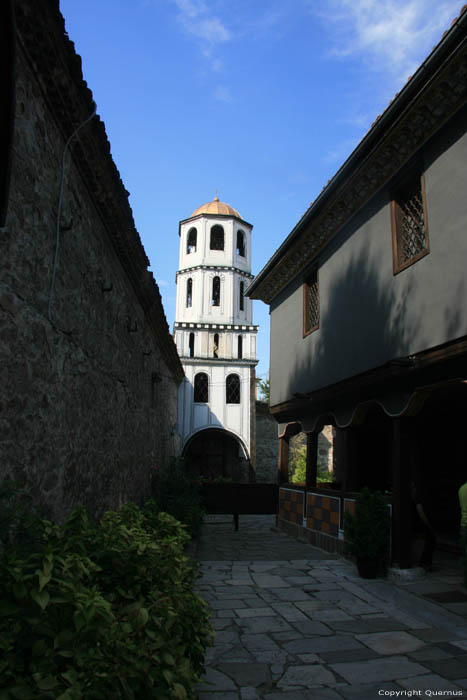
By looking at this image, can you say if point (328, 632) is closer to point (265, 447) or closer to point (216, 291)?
point (265, 447)

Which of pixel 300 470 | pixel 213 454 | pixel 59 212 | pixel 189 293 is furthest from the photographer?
pixel 189 293

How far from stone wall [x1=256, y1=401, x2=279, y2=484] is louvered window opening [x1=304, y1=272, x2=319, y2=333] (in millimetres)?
17891

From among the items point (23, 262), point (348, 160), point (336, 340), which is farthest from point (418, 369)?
point (23, 262)

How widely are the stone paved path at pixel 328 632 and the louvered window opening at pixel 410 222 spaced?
13.8ft

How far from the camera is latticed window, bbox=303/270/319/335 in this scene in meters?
10.6

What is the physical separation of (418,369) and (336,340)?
2685 millimetres

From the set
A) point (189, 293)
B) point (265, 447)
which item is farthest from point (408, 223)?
point (189, 293)

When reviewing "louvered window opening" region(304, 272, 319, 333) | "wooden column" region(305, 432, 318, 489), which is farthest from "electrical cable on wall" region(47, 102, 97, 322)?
"wooden column" region(305, 432, 318, 489)

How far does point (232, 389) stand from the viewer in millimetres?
28062

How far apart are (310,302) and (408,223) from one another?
12.5 ft

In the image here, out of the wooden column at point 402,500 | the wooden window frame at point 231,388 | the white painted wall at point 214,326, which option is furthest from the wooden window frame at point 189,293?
the wooden column at point 402,500

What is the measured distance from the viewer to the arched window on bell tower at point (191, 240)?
31.4m

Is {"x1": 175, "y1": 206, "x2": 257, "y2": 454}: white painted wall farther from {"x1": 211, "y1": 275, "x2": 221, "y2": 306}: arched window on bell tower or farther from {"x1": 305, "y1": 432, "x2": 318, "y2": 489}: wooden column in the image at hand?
{"x1": 305, "y1": 432, "x2": 318, "y2": 489}: wooden column

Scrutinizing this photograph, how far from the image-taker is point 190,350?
2859 cm
